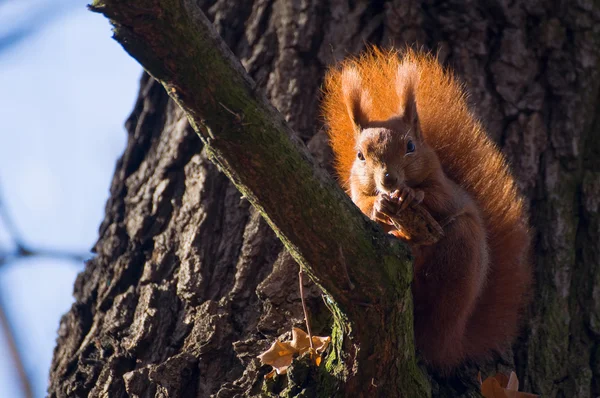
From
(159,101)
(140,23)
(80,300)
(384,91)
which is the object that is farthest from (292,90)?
(140,23)

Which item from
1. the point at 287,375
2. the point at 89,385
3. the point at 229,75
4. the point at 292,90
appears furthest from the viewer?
the point at 292,90

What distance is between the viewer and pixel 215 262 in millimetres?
2195

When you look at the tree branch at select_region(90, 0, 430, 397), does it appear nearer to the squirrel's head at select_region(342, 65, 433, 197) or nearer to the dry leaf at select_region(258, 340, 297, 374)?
the dry leaf at select_region(258, 340, 297, 374)

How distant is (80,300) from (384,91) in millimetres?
1232

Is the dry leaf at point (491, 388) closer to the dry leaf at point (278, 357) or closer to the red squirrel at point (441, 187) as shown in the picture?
the red squirrel at point (441, 187)

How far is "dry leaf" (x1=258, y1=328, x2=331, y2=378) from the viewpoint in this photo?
175cm

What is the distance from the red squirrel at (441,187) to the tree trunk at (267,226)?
0.12 meters

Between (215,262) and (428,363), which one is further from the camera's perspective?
(215,262)

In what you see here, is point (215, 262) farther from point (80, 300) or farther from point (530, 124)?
point (530, 124)

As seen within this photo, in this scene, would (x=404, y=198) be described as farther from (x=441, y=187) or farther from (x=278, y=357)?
(x=278, y=357)

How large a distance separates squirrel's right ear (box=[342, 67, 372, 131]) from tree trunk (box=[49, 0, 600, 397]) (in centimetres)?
23

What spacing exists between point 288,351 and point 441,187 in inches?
25.4

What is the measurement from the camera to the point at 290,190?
1.43m

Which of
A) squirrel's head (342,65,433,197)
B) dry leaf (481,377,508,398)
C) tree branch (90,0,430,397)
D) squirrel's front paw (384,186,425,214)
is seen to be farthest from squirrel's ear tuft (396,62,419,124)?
dry leaf (481,377,508,398)
